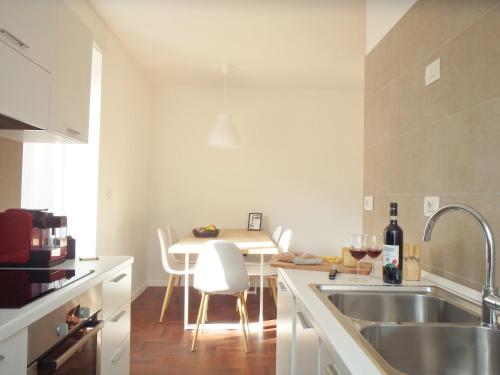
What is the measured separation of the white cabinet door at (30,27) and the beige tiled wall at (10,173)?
1.79 feet

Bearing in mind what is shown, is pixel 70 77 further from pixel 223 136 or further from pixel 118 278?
pixel 223 136

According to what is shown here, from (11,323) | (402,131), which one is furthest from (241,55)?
(11,323)

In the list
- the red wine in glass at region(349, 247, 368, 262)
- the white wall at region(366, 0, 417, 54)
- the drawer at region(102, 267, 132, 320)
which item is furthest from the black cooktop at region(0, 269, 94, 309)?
the white wall at region(366, 0, 417, 54)

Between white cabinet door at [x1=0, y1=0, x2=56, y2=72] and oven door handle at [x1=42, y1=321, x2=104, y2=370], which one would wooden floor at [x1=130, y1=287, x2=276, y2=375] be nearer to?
oven door handle at [x1=42, y1=321, x2=104, y2=370]

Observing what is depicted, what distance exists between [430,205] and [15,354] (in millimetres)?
1585

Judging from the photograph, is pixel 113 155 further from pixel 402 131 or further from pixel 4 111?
pixel 402 131

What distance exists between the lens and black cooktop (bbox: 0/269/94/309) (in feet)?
3.53

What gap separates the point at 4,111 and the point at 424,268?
5.83 ft

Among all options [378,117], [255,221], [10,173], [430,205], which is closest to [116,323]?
[10,173]

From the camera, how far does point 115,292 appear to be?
67.1 inches

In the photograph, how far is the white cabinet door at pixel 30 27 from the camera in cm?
126

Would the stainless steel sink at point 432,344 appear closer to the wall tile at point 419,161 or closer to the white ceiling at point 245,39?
the wall tile at point 419,161

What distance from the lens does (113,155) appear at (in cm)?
342

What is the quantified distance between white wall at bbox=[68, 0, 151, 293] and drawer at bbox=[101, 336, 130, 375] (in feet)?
4.60
